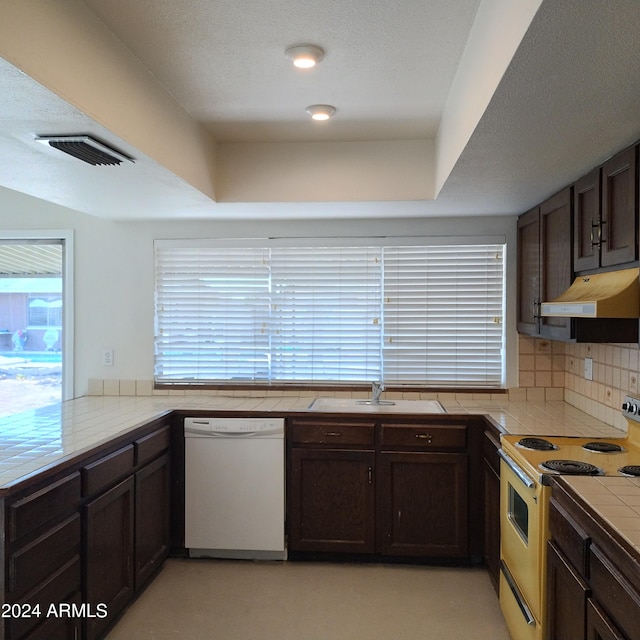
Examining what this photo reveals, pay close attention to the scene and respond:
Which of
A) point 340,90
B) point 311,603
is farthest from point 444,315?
point 311,603

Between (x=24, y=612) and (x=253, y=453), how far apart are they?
5.01 feet

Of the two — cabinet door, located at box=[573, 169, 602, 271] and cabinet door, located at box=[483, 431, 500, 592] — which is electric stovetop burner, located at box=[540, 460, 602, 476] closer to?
cabinet door, located at box=[483, 431, 500, 592]

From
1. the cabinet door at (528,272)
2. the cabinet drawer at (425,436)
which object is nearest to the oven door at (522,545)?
the cabinet drawer at (425,436)

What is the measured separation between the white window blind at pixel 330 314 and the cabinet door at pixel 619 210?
1474 millimetres

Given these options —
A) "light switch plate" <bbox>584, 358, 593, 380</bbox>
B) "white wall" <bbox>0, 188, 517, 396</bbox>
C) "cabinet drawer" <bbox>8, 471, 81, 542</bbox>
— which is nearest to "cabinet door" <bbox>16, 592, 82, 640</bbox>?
"cabinet drawer" <bbox>8, 471, 81, 542</bbox>

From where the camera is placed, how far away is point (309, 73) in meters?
2.25

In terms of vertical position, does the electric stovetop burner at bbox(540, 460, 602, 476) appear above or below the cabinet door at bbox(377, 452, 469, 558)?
above

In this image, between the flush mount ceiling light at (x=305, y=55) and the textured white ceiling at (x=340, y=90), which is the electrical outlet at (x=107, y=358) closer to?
the textured white ceiling at (x=340, y=90)

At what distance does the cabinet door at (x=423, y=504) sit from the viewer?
3191 mm

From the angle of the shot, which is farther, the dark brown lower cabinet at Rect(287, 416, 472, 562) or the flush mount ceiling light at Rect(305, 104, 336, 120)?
the dark brown lower cabinet at Rect(287, 416, 472, 562)

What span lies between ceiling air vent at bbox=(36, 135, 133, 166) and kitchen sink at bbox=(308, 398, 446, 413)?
1810mm

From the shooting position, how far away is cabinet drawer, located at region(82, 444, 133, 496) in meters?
2.30

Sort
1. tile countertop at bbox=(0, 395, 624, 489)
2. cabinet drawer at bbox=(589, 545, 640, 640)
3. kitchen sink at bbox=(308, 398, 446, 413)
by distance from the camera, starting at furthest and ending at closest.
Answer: kitchen sink at bbox=(308, 398, 446, 413), tile countertop at bbox=(0, 395, 624, 489), cabinet drawer at bbox=(589, 545, 640, 640)

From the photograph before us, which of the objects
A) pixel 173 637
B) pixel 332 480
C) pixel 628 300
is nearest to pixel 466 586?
pixel 332 480
